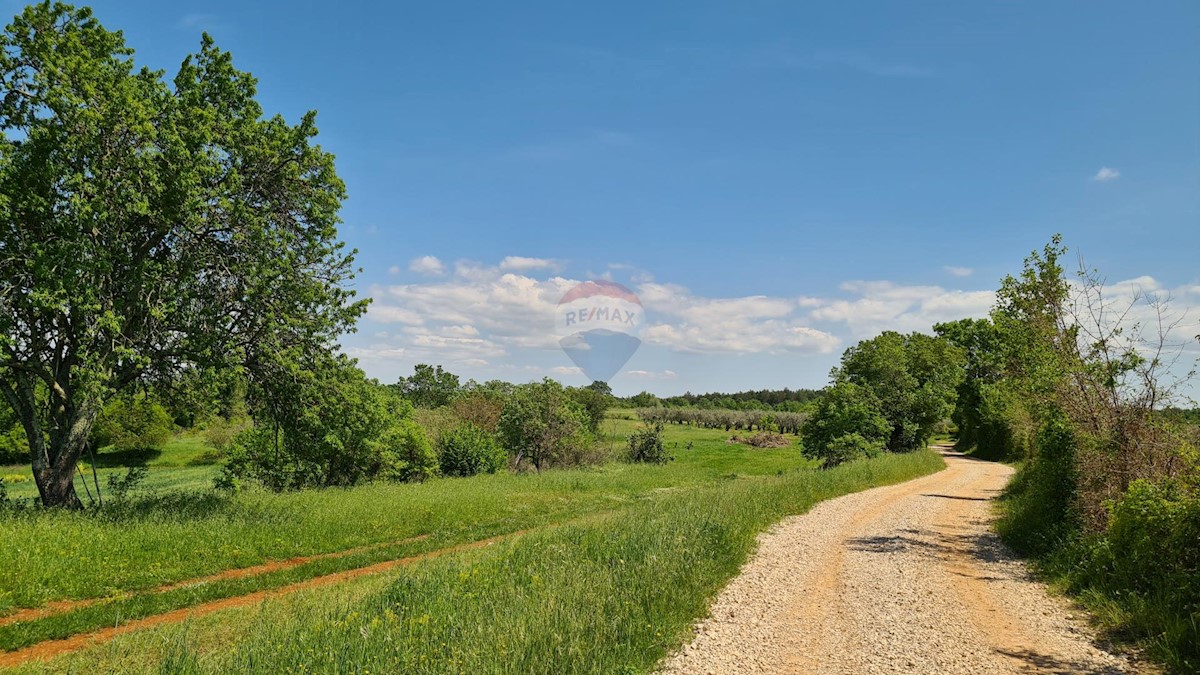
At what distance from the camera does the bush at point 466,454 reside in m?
42.8

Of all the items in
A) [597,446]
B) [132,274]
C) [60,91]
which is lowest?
[597,446]

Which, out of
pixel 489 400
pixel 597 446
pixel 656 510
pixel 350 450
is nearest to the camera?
pixel 656 510

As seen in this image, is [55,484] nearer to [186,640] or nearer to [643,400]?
[186,640]

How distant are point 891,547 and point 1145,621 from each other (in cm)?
597

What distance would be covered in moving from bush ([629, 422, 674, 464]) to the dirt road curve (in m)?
38.8

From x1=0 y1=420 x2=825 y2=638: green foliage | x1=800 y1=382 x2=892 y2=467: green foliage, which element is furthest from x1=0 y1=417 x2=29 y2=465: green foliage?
x1=800 y1=382 x2=892 y2=467: green foliage

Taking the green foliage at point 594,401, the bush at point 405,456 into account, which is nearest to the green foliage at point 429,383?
the green foliage at point 594,401

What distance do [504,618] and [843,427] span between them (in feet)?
125

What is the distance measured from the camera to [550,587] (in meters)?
8.44

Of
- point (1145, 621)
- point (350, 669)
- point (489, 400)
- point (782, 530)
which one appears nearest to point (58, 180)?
point (350, 669)

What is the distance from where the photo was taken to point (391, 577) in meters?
11.4

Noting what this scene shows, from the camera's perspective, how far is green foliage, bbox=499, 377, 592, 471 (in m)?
48.1

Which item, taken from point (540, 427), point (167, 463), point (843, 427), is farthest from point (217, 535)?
point (167, 463)

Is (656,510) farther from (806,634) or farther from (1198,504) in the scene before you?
(1198,504)
